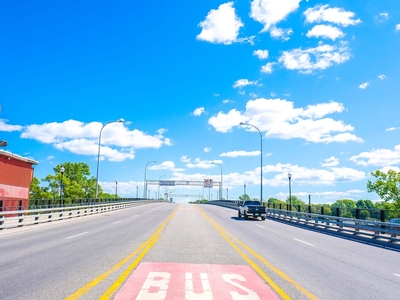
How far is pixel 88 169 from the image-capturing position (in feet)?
330

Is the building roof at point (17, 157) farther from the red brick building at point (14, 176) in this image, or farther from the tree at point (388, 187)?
the tree at point (388, 187)

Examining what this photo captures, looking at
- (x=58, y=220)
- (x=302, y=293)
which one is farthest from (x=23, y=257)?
(x=58, y=220)

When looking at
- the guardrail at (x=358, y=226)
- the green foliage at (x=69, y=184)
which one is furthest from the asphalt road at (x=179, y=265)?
the green foliage at (x=69, y=184)

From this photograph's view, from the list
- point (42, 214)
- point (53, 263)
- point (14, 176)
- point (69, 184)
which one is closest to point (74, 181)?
point (69, 184)

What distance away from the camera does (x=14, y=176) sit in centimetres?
4169

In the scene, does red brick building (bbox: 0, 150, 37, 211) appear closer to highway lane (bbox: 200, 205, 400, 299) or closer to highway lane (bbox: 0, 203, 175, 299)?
highway lane (bbox: 0, 203, 175, 299)

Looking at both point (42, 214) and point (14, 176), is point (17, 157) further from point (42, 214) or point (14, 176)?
point (42, 214)

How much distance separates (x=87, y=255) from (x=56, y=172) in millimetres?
86516

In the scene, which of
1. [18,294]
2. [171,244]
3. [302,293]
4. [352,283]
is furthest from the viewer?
[171,244]

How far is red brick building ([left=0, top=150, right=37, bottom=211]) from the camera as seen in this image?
38906 millimetres

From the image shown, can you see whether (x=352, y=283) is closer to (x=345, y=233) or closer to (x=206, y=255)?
(x=206, y=255)

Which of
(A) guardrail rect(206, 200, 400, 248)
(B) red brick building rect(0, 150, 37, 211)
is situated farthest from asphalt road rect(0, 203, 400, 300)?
(B) red brick building rect(0, 150, 37, 211)

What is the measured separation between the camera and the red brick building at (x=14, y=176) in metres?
38.9

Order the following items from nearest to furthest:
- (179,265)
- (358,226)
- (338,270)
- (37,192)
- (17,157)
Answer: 1. (179,265)
2. (338,270)
3. (358,226)
4. (17,157)
5. (37,192)
